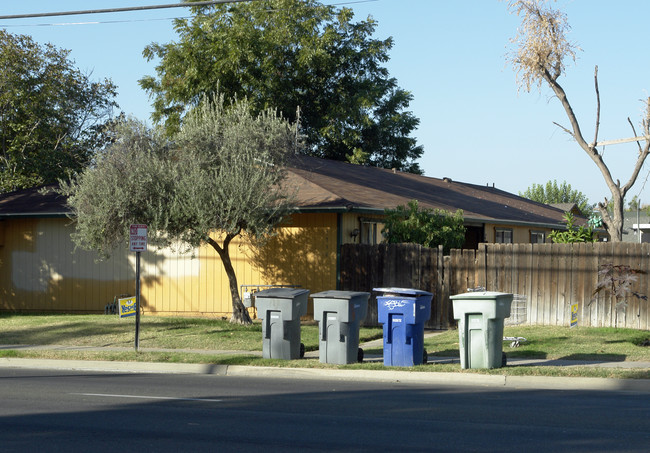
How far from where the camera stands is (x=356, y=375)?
1371 centimetres

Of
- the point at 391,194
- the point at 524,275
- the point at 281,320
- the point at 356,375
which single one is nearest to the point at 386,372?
the point at 356,375

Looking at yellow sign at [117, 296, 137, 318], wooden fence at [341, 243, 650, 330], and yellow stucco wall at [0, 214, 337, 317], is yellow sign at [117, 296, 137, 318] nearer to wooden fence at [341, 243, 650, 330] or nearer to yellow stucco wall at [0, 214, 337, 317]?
yellow stucco wall at [0, 214, 337, 317]

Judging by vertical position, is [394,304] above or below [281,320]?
above

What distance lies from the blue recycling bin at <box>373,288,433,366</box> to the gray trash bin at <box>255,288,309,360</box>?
1646mm

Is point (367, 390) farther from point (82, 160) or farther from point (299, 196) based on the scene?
point (82, 160)

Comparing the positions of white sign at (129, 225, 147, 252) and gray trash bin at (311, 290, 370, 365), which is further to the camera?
white sign at (129, 225, 147, 252)

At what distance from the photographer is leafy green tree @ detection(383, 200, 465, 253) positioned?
21406mm

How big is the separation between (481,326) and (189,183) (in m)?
7.96

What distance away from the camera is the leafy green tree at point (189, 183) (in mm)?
18422

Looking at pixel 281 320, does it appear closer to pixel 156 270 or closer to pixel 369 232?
pixel 369 232

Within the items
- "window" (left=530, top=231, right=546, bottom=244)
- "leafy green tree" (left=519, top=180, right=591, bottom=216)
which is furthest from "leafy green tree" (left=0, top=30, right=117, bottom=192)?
"leafy green tree" (left=519, top=180, right=591, bottom=216)

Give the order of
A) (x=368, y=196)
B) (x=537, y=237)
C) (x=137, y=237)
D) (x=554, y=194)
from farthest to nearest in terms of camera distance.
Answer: (x=554, y=194) < (x=537, y=237) < (x=368, y=196) < (x=137, y=237)

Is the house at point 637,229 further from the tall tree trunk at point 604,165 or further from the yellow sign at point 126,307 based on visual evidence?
the yellow sign at point 126,307

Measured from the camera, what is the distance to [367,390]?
1216 cm
